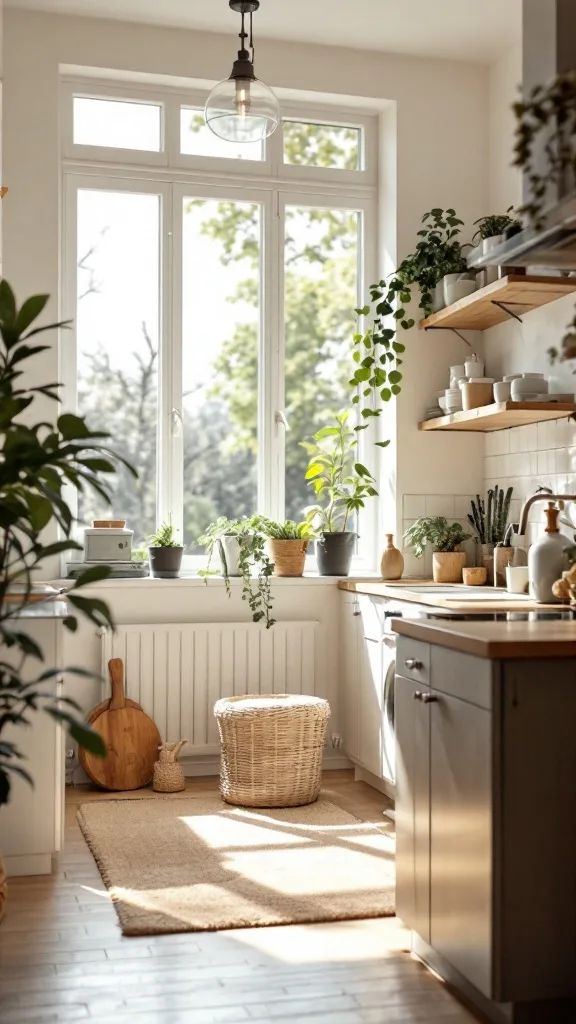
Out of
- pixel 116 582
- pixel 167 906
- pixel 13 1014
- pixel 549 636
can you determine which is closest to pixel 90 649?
pixel 116 582

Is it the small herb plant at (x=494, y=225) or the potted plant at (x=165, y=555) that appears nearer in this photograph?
the small herb plant at (x=494, y=225)

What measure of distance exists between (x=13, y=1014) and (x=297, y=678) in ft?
9.20

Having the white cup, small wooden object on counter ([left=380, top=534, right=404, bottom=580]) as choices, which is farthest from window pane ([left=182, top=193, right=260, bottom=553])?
the white cup

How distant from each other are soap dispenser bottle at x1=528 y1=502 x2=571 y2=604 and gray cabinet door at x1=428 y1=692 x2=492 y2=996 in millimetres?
1158

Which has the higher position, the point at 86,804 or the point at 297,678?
the point at 297,678

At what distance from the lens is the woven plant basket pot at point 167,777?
4.76m

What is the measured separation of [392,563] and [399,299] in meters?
1.24

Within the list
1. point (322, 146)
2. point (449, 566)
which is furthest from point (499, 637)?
point (322, 146)

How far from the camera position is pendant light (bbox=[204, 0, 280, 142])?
4.23m

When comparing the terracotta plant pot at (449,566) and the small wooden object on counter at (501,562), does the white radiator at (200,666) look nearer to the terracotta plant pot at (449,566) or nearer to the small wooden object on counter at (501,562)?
the terracotta plant pot at (449,566)

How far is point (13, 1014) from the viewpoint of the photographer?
252 centimetres

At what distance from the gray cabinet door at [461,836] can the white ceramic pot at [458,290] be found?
2628 mm

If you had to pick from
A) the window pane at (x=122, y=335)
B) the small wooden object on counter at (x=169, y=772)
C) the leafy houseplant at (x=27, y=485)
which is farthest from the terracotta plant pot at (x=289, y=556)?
the leafy houseplant at (x=27, y=485)

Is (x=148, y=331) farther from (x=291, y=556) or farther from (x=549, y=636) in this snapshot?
(x=549, y=636)
